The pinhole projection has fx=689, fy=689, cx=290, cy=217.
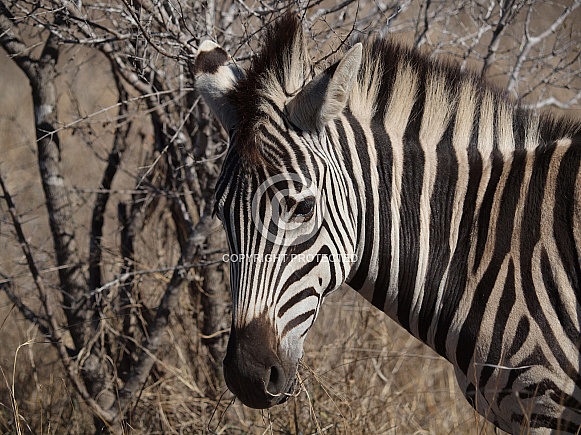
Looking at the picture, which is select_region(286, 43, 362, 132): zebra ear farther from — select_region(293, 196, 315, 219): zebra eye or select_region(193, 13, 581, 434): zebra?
select_region(293, 196, 315, 219): zebra eye

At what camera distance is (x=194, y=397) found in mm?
4344

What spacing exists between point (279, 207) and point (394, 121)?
662 millimetres

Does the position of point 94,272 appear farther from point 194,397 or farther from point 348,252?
point 348,252

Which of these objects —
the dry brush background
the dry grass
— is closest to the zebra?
the dry brush background

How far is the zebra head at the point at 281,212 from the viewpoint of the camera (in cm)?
244

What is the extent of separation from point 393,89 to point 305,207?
0.68m

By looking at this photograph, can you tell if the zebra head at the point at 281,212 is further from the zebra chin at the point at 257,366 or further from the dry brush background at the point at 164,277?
the dry brush background at the point at 164,277

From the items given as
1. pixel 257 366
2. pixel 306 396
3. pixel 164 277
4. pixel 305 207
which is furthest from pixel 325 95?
pixel 164 277

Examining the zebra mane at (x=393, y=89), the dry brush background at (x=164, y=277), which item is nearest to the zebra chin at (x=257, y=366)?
the zebra mane at (x=393, y=89)

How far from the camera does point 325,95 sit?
2465mm

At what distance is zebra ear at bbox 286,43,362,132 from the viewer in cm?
243

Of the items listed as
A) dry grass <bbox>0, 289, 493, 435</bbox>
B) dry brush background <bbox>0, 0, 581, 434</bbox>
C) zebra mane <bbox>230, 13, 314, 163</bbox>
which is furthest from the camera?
dry grass <bbox>0, 289, 493, 435</bbox>

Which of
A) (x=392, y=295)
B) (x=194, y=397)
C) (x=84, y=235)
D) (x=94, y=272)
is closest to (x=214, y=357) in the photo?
(x=194, y=397)

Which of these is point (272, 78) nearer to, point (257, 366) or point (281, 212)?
point (281, 212)
